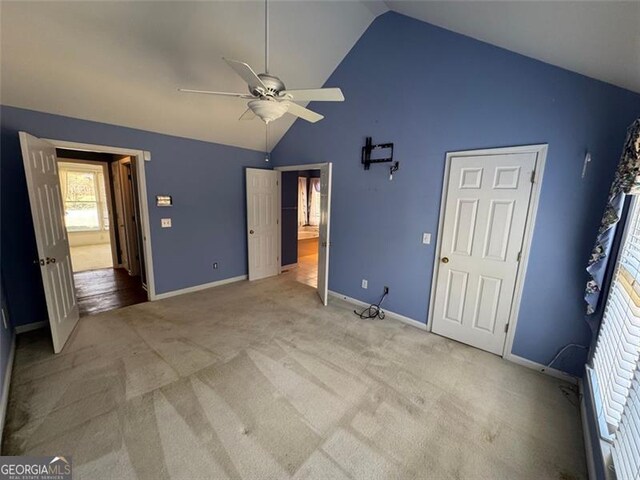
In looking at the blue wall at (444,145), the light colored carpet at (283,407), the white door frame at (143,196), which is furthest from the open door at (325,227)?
the white door frame at (143,196)

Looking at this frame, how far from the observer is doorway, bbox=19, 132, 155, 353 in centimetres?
243

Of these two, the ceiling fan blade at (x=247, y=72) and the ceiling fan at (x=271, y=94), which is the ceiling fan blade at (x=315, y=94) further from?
the ceiling fan blade at (x=247, y=72)

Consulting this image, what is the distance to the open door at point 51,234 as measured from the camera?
7.54ft

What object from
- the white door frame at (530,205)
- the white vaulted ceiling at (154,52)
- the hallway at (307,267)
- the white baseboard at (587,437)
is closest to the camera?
the white baseboard at (587,437)

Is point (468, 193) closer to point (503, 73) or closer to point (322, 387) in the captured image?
point (503, 73)

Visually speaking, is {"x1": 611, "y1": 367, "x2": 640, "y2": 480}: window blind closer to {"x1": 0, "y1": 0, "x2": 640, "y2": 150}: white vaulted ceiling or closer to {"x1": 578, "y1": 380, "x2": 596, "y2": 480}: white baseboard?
{"x1": 578, "y1": 380, "x2": 596, "y2": 480}: white baseboard

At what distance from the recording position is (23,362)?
2367 millimetres

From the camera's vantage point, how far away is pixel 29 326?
2943mm

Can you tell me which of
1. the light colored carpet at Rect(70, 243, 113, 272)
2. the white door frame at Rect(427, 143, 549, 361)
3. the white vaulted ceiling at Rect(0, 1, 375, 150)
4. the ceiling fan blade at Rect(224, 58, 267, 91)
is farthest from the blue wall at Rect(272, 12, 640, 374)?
the light colored carpet at Rect(70, 243, 113, 272)

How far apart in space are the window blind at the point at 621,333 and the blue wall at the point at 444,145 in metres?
0.36

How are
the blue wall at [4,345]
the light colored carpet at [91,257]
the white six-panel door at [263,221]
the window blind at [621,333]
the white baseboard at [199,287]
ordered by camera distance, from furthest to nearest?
the light colored carpet at [91,257] → the white six-panel door at [263,221] → the white baseboard at [199,287] → the blue wall at [4,345] → the window blind at [621,333]

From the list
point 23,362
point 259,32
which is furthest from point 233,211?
point 23,362

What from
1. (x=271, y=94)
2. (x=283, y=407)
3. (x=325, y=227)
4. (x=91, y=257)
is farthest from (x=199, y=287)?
(x=91, y=257)

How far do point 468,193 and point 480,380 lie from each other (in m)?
1.80
